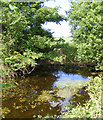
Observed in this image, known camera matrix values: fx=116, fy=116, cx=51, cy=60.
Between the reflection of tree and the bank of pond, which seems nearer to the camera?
the bank of pond

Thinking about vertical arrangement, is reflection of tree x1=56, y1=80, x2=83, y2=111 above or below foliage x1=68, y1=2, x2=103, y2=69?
below

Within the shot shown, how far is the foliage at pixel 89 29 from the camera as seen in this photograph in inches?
340

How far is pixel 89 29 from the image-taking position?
9617 millimetres

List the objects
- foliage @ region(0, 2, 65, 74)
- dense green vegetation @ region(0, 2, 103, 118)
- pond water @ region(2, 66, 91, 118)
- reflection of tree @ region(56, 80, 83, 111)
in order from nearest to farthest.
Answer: pond water @ region(2, 66, 91, 118) → reflection of tree @ region(56, 80, 83, 111) → foliage @ region(0, 2, 65, 74) → dense green vegetation @ region(0, 2, 103, 118)

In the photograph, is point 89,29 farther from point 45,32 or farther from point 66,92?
point 66,92

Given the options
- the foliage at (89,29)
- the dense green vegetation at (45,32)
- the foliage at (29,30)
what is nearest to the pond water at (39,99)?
the dense green vegetation at (45,32)

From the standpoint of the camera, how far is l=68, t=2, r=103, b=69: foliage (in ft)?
28.3

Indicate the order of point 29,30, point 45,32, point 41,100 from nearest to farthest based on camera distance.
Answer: point 41,100 < point 29,30 < point 45,32

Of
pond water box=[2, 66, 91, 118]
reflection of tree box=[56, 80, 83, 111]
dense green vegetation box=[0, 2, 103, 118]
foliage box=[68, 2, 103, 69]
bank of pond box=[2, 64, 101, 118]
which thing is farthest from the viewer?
foliage box=[68, 2, 103, 69]

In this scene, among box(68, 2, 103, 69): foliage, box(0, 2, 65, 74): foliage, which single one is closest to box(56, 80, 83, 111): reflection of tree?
box(0, 2, 65, 74): foliage

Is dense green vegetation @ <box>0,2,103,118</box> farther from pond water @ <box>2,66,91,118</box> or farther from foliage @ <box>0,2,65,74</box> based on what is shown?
pond water @ <box>2,66,91,118</box>

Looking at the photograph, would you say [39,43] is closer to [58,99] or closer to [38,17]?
[38,17]

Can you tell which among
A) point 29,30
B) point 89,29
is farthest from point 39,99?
point 89,29

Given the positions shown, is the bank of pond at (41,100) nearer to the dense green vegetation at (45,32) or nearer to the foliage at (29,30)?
the dense green vegetation at (45,32)
